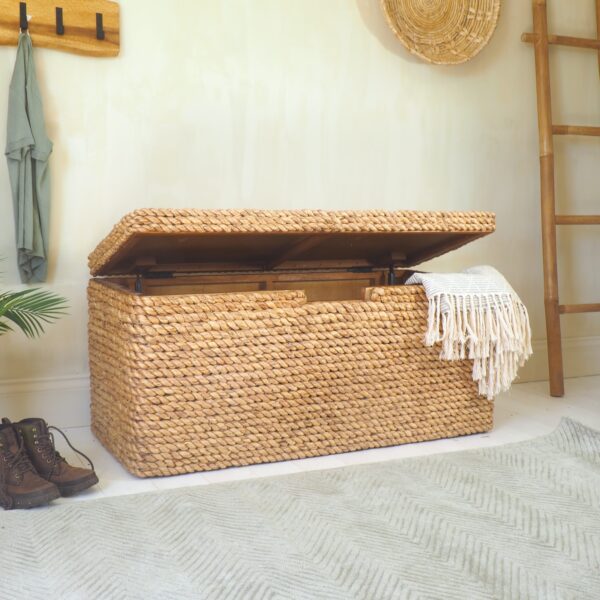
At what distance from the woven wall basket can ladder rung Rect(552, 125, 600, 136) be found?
407 mm

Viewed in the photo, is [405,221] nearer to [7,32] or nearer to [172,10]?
[172,10]

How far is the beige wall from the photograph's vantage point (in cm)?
223

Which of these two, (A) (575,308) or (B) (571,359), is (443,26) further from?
(B) (571,359)

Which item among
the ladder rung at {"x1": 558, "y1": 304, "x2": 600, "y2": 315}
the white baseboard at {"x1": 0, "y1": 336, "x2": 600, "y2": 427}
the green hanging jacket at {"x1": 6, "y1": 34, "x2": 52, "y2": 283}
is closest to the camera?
the green hanging jacket at {"x1": 6, "y1": 34, "x2": 52, "y2": 283}

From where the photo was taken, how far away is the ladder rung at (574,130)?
8.93 ft

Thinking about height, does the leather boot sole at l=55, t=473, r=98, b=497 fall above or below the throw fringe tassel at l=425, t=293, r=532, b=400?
below

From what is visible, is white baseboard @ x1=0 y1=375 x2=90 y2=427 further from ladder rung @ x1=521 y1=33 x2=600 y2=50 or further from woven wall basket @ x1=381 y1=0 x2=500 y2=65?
ladder rung @ x1=521 y1=33 x2=600 y2=50

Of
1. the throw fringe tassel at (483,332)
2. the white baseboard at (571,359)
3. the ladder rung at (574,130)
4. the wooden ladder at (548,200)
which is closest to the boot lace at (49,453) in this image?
the throw fringe tassel at (483,332)

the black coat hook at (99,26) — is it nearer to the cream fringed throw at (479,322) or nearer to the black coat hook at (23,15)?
the black coat hook at (23,15)

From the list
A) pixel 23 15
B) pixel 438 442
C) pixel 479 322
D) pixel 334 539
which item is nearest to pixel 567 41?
pixel 479 322

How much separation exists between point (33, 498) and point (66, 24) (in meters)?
1.36

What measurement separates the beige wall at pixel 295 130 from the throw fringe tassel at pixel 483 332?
0.73 meters

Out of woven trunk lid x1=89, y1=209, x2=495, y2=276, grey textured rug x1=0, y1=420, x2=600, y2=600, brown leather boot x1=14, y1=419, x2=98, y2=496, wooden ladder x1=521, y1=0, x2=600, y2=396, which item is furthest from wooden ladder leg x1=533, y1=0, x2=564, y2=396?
brown leather boot x1=14, y1=419, x2=98, y2=496

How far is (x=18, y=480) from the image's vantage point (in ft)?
5.13
